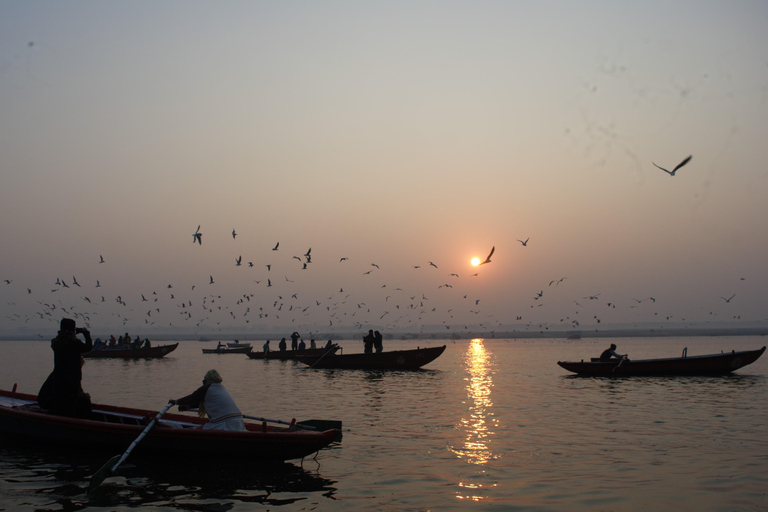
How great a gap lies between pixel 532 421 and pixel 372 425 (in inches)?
188

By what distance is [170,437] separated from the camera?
494 inches

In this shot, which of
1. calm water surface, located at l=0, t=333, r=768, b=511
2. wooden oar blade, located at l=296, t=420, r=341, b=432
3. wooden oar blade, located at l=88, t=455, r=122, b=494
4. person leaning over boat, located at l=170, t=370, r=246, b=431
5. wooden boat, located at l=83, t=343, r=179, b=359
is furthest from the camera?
wooden boat, located at l=83, t=343, r=179, b=359

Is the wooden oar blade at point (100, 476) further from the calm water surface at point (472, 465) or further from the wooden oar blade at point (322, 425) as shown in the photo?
the wooden oar blade at point (322, 425)

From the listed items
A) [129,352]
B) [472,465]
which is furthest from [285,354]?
[472,465]

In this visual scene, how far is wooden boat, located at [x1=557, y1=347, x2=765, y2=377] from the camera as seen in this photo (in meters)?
33.4

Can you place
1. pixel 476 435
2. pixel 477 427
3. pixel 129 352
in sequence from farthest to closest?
pixel 129 352 → pixel 477 427 → pixel 476 435

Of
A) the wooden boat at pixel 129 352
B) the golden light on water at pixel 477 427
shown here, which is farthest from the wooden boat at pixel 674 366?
the wooden boat at pixel 129 352

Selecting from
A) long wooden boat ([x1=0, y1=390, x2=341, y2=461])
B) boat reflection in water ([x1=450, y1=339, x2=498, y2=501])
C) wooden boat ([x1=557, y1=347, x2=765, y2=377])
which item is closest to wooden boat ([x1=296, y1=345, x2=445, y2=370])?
wooden boat ([x1=557, y1=347, x2=765, y2=377])

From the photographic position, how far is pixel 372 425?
59.2ft

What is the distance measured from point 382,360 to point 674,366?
54.2 ft

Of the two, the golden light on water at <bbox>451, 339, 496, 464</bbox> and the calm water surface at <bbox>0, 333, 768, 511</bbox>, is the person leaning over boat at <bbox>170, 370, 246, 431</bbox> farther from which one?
the golden light on water at <bbox>451, 339, 496, 464</bbox>

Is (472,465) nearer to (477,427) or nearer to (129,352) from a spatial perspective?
(477,427)

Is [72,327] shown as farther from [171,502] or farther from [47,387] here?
Answer: [171,502]

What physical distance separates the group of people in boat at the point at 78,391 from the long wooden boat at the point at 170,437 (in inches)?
12.7
